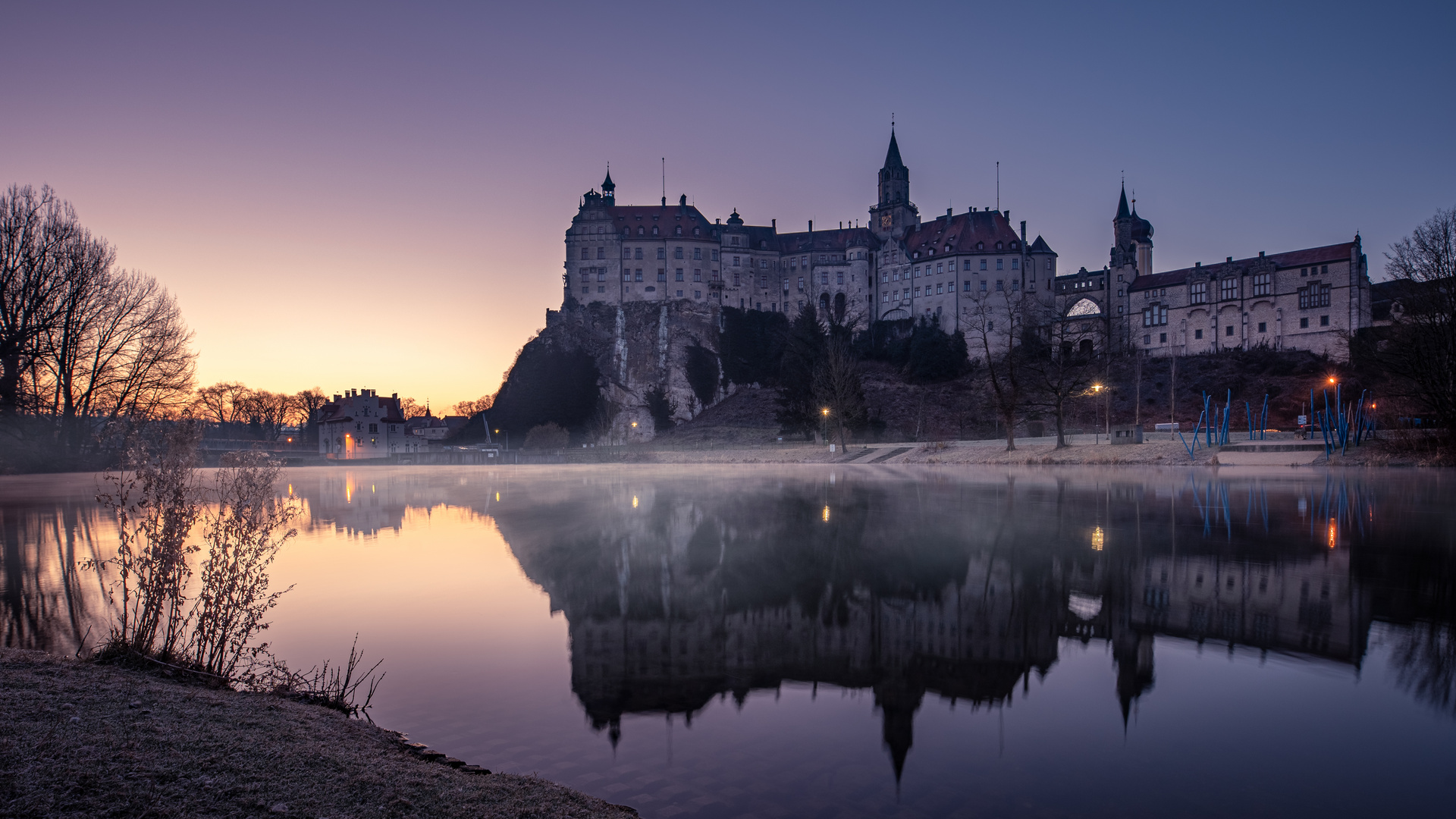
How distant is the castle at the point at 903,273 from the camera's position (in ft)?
308

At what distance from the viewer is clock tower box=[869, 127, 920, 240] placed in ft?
384

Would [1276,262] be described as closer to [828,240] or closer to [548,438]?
[828,240]

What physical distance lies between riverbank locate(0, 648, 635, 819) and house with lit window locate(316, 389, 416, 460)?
10361 cm

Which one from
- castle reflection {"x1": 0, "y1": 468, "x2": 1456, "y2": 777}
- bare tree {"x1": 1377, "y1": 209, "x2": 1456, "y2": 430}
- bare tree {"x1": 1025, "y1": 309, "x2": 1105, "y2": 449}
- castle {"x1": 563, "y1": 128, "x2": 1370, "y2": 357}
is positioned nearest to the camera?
castle reflection {"x1": 0, "y1": 468, "x2": 1456, "y2": 777}

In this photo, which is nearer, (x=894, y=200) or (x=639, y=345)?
(x=639, y=345)

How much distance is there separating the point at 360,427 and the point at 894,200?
275 feet

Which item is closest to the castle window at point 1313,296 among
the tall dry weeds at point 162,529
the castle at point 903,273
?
the castle at point 903,273

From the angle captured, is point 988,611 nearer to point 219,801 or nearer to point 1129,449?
point 219,801

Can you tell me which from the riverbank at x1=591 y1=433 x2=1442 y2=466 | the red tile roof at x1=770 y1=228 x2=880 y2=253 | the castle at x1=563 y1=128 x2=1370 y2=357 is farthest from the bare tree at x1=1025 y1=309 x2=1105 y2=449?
the red tile roof at x1=770 y1=228 x2=880 y2=253

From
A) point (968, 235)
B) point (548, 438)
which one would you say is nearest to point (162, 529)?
point (548, 438)

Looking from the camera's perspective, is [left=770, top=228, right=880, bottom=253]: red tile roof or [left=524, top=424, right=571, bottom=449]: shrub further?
[left=770, top=228, right=880, bottom=253]: red tile roof

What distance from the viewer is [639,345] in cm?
10556

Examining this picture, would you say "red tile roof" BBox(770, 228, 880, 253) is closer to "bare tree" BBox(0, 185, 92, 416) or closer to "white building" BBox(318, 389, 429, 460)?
"white building" BBox(318, 389, 429, 460)

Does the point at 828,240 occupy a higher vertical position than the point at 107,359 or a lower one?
higher
